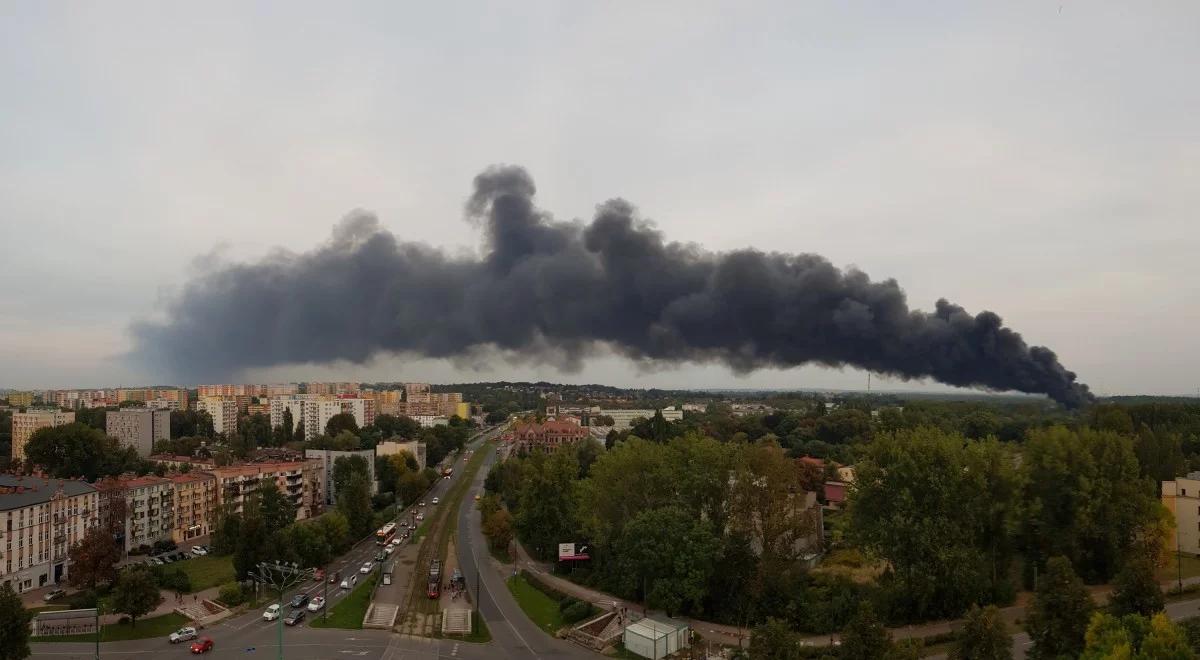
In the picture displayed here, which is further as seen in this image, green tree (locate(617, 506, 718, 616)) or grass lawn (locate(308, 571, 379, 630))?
grass lawn (locate(308, 571, 379, 630))

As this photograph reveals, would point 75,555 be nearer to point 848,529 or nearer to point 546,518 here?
point 546,518

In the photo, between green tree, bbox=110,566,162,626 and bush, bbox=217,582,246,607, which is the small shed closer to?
bush, bbox=217,582,246,607

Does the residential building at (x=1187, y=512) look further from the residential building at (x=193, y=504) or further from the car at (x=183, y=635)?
the residential building at (x=193, y=504)

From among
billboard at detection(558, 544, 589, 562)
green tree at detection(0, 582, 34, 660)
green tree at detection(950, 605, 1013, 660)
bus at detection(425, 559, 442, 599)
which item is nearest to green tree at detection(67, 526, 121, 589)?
green tree at detection(0, 582, 34, 660)

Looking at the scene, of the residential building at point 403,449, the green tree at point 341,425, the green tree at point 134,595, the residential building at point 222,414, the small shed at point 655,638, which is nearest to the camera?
the small shed at point 655,638

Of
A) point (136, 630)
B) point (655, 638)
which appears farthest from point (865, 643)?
point (136, 630)

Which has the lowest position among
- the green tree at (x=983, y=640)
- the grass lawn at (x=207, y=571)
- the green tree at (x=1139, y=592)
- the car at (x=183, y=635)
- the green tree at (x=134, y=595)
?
the grass lawn at (x=207, y=571)

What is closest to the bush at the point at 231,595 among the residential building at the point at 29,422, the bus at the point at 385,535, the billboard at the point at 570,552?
the bus at the point at 385,535
